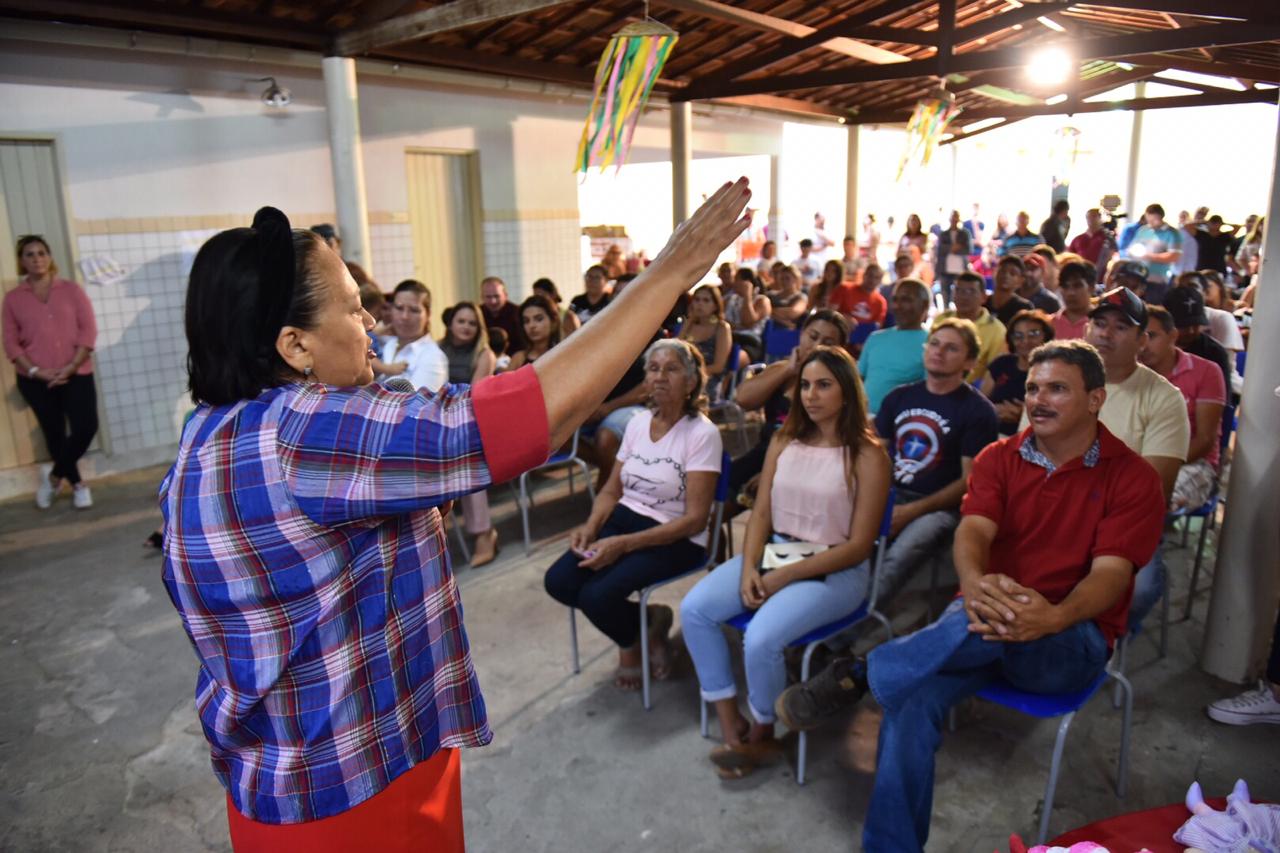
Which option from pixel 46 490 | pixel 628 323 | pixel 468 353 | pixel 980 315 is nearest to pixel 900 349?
pixel 980 315

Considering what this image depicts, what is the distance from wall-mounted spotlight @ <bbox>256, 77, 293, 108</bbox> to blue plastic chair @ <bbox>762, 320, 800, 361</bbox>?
4061 millimetres

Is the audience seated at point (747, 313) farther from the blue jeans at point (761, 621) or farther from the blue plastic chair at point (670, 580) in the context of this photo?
the blue jeans at point (761, 621)

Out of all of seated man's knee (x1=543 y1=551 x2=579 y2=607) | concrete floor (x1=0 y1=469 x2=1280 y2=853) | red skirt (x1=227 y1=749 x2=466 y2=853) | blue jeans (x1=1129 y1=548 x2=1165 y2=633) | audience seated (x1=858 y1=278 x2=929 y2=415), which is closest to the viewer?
red skirt (x1=227 y1=749 x2=466 y2=853)

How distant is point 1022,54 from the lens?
7.28 metres

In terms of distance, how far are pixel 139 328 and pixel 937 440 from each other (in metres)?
5.50

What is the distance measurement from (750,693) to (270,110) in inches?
234

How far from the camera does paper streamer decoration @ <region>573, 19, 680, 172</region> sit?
158 inches

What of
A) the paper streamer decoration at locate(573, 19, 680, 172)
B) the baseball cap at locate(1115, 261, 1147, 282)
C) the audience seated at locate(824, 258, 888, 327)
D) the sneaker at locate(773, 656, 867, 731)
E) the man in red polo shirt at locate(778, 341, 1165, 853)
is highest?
the paper streamer decoration at locate(573, 19, 680, 172)

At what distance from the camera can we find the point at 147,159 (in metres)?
5.98

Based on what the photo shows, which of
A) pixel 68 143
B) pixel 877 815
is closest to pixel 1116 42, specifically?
pixel 877 815

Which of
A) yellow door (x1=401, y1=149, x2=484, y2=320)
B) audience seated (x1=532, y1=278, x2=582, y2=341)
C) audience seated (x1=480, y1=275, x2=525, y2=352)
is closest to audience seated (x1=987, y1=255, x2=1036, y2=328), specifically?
audience seated (x1=532, y1=278, x2=582, y2=341)

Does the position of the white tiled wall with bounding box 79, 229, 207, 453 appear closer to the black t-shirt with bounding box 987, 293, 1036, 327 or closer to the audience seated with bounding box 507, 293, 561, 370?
the audience seated with bounding box 507, 293, 561, 370

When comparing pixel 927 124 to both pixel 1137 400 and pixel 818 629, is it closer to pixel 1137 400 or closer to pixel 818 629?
pixel 1137 400

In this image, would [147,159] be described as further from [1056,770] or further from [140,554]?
[1056,770]
